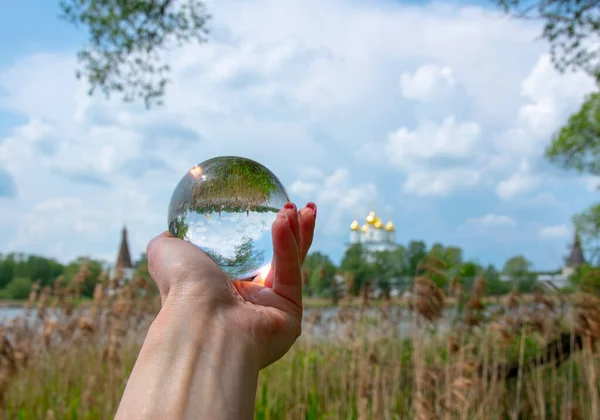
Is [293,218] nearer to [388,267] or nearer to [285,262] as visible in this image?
[285,262]

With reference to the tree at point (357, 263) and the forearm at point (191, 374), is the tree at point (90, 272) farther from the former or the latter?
the forearm at point (191, 374)

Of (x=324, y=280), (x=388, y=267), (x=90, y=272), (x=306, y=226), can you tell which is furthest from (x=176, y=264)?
(x=388, y=267)

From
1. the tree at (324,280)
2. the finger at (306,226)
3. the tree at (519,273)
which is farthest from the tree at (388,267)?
the finger at (306,226)

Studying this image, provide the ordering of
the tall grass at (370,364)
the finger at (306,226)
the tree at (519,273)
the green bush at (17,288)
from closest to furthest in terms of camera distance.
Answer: the finger at (306,226) < the tall grass at (370,364) < the tree at (519,273) < the green bush at (17,288)

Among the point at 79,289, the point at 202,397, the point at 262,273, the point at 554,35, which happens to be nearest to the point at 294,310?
the point at 262,273

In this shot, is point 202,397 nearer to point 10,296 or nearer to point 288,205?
point 288,205

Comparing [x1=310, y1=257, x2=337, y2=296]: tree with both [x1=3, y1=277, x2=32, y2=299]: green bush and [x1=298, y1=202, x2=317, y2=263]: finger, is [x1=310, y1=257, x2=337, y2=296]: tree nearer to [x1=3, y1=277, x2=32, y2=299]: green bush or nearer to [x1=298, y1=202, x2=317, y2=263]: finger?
[x1=298, y1=202, x2=317, y2=263]: finger

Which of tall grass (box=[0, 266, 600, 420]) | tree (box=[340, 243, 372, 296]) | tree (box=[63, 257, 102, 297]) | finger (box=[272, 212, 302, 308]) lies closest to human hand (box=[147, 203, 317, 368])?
finger (box=[272, 212, 302, 308])

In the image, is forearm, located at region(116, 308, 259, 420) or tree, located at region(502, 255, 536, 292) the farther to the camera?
tree, located at region(502, 255, 536, 292)
